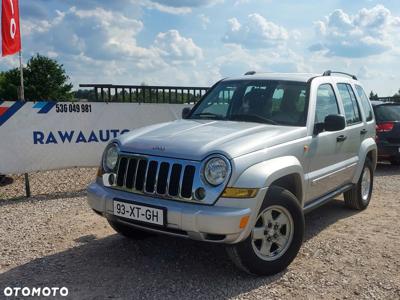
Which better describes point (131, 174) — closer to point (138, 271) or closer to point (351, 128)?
point (138, 271)

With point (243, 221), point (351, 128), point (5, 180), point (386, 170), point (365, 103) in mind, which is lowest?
point (386, 170)

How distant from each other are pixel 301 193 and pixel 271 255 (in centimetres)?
74

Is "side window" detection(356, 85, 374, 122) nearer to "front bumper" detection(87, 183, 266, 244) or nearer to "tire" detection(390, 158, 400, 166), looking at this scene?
"front bumper" detection(87, 183, 266, 244)

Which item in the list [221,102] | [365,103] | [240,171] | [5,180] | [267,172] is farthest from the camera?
[5,180]

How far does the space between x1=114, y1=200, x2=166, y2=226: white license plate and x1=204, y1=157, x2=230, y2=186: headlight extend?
48 centimetres

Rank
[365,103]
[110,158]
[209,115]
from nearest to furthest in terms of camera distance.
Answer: [110,158]
[209,115]
[365,103]

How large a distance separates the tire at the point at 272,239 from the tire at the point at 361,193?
2.47 metres

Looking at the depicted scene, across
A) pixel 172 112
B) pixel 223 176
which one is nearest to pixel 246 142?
pixel 223 176

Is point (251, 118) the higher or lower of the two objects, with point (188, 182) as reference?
higher

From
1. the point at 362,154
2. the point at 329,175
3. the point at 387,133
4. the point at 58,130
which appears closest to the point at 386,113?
the point at 387,133

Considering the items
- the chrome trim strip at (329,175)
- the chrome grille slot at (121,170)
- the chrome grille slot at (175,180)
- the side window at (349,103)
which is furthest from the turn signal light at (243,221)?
the side window at (349,103)

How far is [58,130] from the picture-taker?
293 inches

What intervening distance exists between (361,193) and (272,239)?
2.88 meters

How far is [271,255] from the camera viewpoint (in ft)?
13.5
